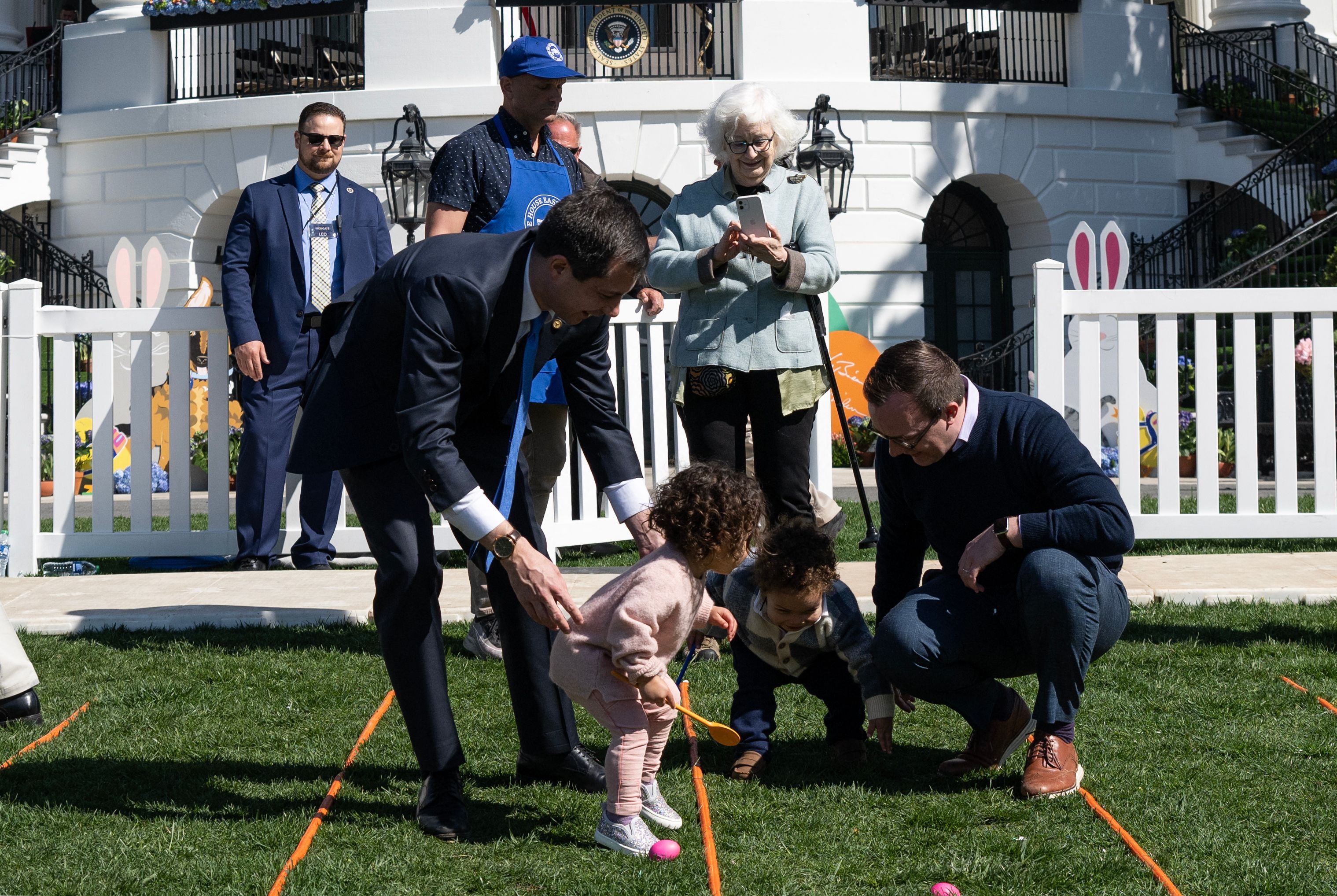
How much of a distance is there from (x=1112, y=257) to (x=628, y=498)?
10.2m

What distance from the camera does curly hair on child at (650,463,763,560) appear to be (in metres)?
3.14

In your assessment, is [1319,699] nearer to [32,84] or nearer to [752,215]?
[752,215]

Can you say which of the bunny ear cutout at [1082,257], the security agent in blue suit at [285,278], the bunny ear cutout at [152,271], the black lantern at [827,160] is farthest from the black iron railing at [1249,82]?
the security agent in blue suit at [285,278]

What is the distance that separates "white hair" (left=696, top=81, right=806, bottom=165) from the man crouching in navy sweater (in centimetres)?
142

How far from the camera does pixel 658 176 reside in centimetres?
1694

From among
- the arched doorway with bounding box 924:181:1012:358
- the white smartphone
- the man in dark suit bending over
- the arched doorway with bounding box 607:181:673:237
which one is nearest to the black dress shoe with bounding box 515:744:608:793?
the man in dark suit bending over

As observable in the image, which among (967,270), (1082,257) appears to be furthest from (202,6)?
(1082,257)

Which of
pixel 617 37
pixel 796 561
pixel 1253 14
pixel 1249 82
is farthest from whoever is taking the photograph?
pixel 1253 14

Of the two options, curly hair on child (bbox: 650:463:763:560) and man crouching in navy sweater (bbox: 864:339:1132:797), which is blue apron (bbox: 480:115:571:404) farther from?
curly hair on child (bbox: 650:463:763:560)

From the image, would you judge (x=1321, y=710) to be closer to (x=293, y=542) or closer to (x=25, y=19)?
(x=293, y=542)

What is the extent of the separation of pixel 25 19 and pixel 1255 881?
24106 mm

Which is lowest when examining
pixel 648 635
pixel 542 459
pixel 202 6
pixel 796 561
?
pixel 648 635

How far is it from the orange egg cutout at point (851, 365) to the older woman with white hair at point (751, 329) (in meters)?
8.21

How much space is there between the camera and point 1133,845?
3033 mm
